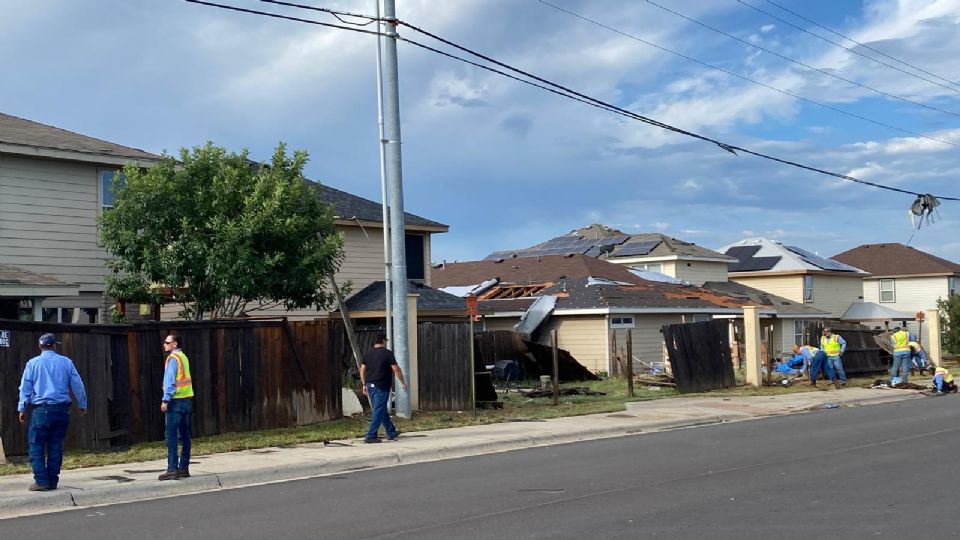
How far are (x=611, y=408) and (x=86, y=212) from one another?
39.0ft

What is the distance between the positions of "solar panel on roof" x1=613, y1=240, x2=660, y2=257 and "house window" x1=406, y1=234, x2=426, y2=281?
19749 mm

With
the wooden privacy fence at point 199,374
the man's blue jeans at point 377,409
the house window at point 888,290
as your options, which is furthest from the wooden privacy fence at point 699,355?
the house window at point 888,290

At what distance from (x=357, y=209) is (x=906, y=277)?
41986mm

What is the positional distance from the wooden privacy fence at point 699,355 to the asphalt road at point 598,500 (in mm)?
10120

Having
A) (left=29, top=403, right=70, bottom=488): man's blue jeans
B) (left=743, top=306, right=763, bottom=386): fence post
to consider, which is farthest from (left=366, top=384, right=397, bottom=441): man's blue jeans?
(left=743, top=306, right=763, bottom=386): fence post

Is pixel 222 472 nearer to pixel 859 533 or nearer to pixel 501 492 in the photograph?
pixel 501 492

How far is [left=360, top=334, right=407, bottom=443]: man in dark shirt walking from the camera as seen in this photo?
15156 millimetres

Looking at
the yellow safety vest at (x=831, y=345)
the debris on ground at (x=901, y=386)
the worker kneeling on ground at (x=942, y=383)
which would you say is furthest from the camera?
the yellow safety vest at (x=831, y=345)

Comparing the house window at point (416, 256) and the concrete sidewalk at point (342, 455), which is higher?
the house window at point (416, 256)

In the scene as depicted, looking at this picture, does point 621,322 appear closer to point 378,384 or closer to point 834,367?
point 834,367

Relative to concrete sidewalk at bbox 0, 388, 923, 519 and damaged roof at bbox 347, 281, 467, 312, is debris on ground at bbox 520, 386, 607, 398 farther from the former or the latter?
damaged roof at bbox 347, 281, 467, 312

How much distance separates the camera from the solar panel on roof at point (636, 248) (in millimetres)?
48125

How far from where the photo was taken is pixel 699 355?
25.9 meters

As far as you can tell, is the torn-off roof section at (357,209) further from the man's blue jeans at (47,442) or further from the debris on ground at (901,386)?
the man's blue jeans at (47,442)
